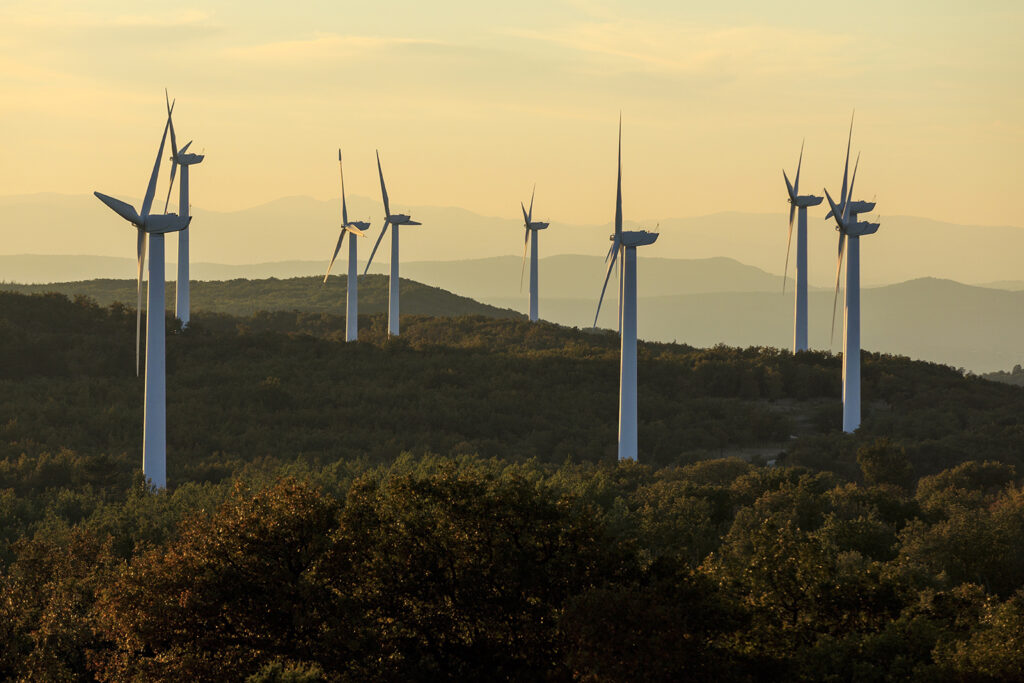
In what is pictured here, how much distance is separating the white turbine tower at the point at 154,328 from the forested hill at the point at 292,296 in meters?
106

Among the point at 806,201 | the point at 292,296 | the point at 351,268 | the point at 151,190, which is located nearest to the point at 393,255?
the point at 351,268

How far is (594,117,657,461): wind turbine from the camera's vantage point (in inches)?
2195

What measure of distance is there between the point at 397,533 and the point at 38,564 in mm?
11836

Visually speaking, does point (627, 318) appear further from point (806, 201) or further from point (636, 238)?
point (806, 201)

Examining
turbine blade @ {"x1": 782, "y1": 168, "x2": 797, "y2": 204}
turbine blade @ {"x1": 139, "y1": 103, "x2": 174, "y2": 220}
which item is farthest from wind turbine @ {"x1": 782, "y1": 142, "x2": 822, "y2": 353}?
turbine blade @ {"x1": 139, "y1": 103, "x2": 174, "y2": 220}

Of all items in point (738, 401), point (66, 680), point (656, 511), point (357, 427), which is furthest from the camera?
point (738, 401)

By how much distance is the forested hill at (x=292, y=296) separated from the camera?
15975cm

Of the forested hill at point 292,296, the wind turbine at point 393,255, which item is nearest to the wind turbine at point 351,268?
the wind turbine at point 393,255

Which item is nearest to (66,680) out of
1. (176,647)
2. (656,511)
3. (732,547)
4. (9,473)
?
(176,647)

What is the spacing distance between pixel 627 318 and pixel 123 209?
75.2ft

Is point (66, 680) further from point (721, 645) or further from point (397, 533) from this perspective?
point (721, 645)

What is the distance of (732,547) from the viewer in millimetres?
32031

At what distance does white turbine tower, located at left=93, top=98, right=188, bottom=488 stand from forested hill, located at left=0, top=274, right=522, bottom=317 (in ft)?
349

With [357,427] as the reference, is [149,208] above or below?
above
